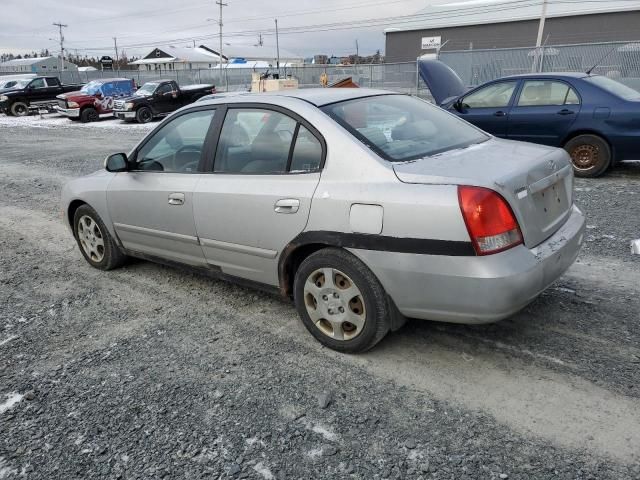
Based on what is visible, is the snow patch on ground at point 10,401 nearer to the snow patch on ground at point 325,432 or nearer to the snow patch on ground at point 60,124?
the snow patch on ground at point 325,432

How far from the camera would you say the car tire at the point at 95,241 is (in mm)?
4742

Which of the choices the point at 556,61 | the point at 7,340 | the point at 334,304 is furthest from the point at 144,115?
the point at 334,304

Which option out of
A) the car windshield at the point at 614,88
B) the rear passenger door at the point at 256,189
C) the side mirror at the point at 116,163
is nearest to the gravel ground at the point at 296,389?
the rear passenger door at the point at 256,189

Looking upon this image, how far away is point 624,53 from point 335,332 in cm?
A: 1492

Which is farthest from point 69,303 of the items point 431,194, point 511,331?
point 511,331

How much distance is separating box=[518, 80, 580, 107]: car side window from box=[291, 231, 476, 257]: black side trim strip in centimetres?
639

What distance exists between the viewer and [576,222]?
3.38 meters

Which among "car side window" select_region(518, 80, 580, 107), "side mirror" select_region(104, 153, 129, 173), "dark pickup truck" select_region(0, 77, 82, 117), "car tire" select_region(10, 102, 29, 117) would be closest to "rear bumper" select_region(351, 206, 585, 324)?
"side mirror" select_region(104, 153, 129, 173)

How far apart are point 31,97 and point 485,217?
29.0 meters

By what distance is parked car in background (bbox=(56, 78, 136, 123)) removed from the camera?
2255 centimetres

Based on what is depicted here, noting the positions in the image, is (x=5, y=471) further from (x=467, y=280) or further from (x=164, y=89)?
(x=164, y=89)

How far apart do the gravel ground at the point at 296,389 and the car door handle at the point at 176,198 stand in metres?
0.84

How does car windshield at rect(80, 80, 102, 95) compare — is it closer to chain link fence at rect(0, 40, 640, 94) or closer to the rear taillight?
chain link fence at rect(0, 40, 640, 94)

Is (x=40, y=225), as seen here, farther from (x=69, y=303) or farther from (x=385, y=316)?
(x=385, y=316)
